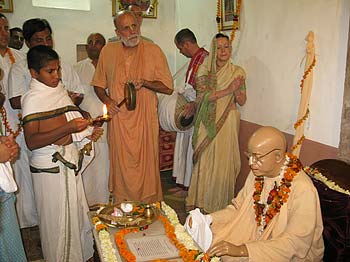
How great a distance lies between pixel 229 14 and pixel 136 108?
5.75 feet

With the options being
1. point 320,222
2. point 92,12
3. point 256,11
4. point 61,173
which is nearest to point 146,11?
point 92,12

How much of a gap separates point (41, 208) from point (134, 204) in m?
0.85

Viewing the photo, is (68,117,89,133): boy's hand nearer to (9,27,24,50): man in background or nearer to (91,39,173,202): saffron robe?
(91,39,173,202): saffron robe

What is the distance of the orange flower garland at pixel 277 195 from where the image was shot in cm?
201

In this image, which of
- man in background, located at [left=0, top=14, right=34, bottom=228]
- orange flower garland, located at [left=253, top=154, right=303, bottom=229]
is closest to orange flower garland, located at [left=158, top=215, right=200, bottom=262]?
orange flower garland, located at [left=253, top=154, right=303, bottom=229]

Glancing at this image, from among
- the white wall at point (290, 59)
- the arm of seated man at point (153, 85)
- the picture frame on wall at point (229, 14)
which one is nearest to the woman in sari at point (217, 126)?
the white wall at point (290, 59)

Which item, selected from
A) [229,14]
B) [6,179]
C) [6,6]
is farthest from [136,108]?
[6,6]

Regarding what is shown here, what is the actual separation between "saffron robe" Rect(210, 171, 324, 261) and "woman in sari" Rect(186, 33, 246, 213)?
150cm

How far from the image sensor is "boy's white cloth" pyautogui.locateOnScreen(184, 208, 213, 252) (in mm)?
1859

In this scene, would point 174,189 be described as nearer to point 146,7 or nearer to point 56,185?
point 56,185

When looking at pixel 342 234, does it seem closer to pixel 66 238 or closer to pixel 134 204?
pixel 134 204

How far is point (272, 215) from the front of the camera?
2.05 meters

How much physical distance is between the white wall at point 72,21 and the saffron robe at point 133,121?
2.24 m

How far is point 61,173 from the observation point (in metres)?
2.76
